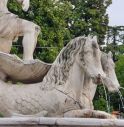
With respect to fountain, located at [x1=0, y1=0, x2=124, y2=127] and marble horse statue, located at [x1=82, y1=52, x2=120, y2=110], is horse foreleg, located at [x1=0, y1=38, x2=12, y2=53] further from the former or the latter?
marble horse statue, located at [x1=82, y1=52, x2=120, y2=110]

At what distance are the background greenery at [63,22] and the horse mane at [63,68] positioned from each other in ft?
30.7

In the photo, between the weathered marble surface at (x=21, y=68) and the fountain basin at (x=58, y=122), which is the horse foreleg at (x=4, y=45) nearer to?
the weathered marble surface at (x=21, y=68)

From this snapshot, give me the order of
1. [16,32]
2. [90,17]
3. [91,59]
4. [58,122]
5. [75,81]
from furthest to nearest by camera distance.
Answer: [90,17]
[16,32]
[75,81]
[91,59]
[58,122]

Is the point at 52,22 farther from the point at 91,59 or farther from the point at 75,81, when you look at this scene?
the point at 91,59

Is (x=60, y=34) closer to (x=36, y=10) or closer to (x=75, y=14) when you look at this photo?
(x=36, y=10)

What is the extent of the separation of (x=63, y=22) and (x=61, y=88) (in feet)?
73.7

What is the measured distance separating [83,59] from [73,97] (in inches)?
21.6

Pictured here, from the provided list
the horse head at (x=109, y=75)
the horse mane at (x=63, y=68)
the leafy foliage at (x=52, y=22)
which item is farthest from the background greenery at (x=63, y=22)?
the horse head at (x=109, y=75)

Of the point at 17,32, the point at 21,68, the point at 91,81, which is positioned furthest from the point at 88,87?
the point at 17,32

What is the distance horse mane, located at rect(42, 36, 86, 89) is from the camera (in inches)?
369

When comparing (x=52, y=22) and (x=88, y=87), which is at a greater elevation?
(x=52, y=22)

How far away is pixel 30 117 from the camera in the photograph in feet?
27.6

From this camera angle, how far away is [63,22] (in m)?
31.7

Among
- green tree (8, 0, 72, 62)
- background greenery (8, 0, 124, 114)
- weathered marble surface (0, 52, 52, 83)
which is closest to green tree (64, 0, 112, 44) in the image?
background greenery (8, 0, 124, 114)
